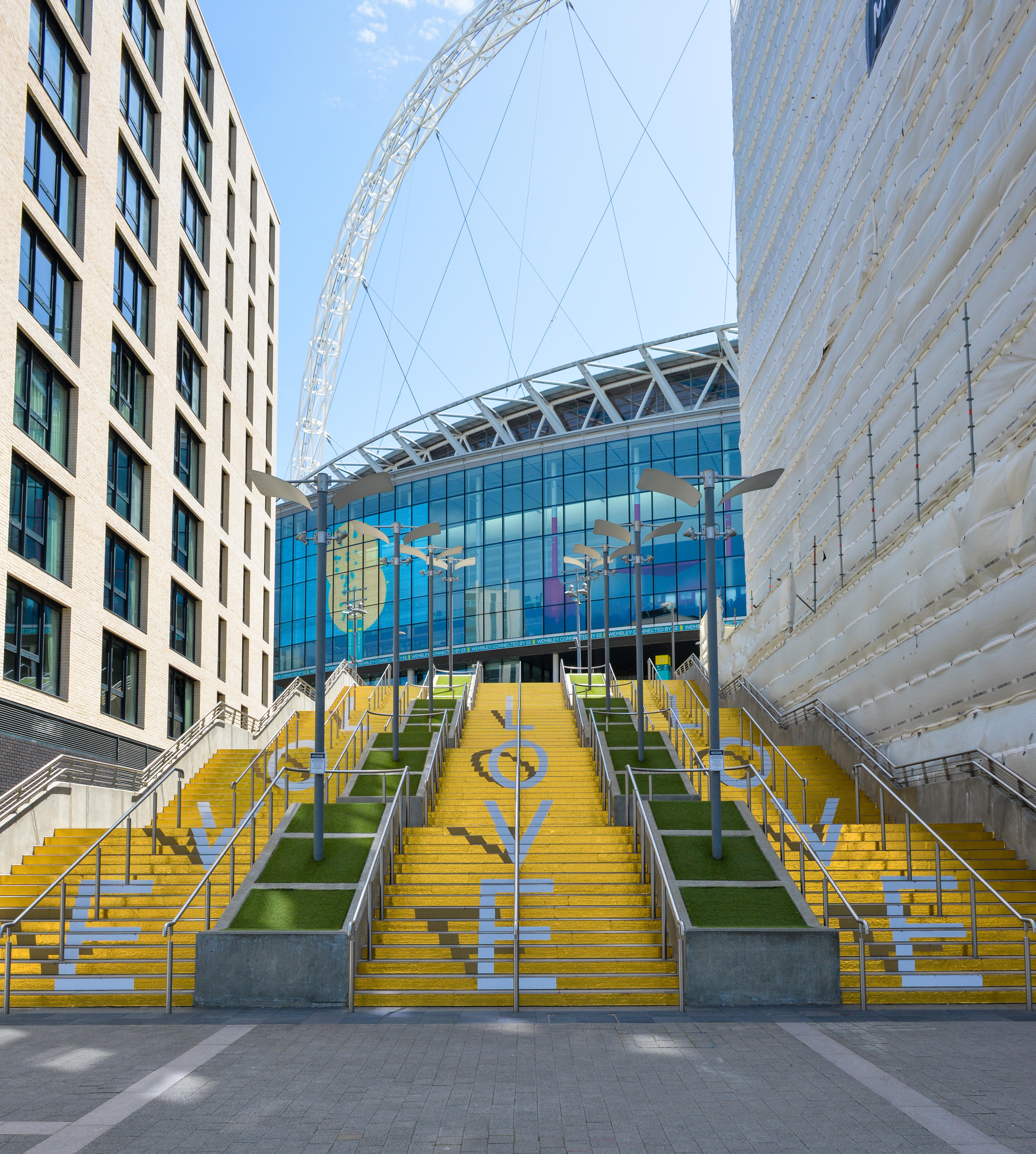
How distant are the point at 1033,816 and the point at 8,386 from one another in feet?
62.2

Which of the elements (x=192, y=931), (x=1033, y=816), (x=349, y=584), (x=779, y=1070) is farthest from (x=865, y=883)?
(x=349, y=584)

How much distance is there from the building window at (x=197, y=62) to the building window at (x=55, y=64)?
10330mm

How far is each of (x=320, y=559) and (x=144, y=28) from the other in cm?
2341

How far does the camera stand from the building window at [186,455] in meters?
33.5

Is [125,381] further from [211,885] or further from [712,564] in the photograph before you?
[712,564]

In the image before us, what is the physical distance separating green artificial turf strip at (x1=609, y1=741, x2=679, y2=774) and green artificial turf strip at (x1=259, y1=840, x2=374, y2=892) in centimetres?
750

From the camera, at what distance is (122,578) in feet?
92.7

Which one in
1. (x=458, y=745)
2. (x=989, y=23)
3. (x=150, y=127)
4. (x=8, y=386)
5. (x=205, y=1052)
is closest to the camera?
(x=205, y=1052)

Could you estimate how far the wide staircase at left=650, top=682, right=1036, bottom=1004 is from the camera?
40.1 ft

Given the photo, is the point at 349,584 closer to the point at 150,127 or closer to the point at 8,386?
the point at 150,127

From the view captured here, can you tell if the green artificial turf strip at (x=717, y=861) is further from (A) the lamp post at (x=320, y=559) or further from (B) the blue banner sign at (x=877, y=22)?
(B) the blue banner sign at (x=877, y=22)

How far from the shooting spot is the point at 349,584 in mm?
69625

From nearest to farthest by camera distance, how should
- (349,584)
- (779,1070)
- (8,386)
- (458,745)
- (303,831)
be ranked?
(779,1070) → (303,831) → (8,386) → (458,745) → (349,584)

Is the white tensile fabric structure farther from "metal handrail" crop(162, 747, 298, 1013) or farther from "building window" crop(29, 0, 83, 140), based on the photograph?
"building window" crop(29, 0, 83, 140)
